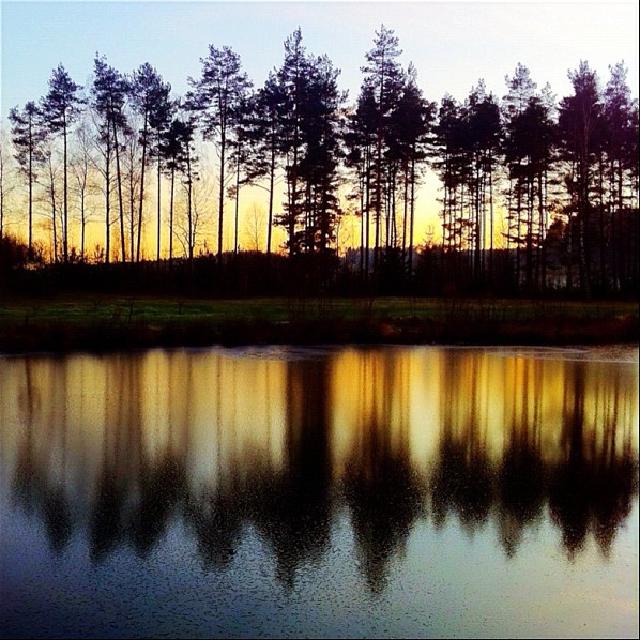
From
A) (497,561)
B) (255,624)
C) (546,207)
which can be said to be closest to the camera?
(255,624)

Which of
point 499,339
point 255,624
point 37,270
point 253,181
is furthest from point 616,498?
point 253,181

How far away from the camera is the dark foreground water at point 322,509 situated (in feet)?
18.5

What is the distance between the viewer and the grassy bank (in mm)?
21147

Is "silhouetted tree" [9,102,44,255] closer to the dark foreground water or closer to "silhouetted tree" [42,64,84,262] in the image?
"silhouetted tree" [42,64,84,262]

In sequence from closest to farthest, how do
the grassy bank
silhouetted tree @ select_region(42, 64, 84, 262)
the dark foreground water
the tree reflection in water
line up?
the dark foreground water < the tree reflection in water < the grassy bank < silhouetted tree @ select_region(42, 64, 84, 262)

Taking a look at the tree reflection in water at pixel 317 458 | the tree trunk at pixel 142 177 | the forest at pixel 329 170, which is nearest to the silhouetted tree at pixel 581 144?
the forest at pixel 329 170

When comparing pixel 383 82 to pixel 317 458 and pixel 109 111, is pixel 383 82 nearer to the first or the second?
pixel 109 111

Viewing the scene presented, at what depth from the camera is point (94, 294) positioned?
3488 centimetres

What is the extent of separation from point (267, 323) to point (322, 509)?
19823mm

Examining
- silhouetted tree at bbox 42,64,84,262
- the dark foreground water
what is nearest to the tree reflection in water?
the dark foreground water

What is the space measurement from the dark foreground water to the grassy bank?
565cm

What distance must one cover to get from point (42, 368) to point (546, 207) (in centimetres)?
3816

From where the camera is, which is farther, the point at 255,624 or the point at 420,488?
the point at 420,488

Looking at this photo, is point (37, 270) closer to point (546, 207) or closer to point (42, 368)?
point (42, 368)
